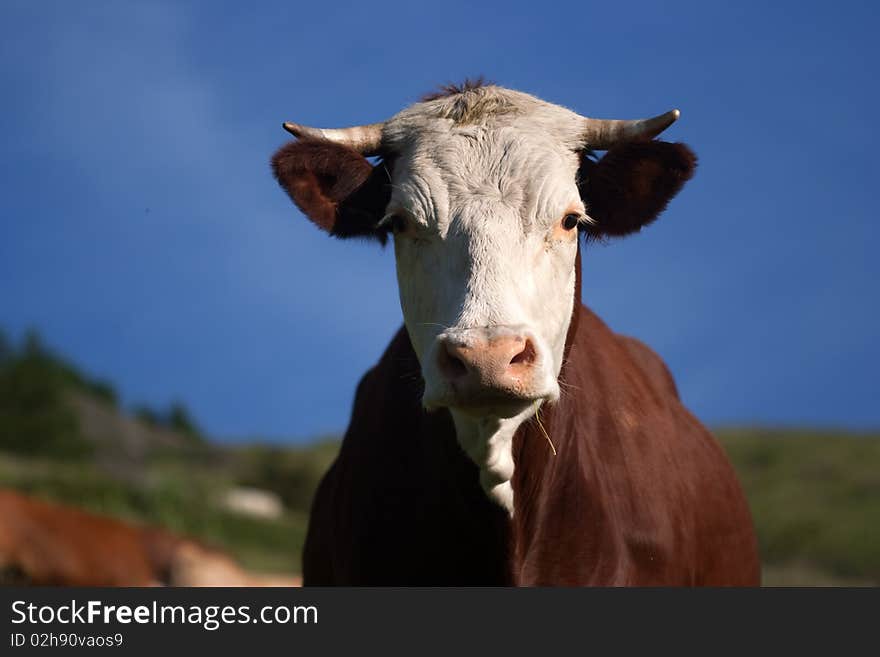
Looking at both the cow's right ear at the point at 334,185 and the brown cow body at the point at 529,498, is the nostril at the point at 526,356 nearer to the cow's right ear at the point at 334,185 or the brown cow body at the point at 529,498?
the brown cow body at the point at 529,498

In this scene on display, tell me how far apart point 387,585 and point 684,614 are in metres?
1.43

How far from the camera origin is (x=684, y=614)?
5367mm

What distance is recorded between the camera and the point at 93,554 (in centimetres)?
2009

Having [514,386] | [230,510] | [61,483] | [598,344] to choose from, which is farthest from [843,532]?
[514,386]

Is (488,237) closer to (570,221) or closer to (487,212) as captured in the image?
(487,212)

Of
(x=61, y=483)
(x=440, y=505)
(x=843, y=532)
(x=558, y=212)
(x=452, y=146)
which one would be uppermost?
(x=61, y=483)

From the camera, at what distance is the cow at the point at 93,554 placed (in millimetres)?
19047

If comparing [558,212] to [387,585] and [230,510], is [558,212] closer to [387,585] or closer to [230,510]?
[387,585]

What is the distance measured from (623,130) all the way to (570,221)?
2.43ft

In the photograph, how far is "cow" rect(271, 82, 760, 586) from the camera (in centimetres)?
480

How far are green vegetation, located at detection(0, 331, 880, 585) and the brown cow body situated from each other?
13732mm

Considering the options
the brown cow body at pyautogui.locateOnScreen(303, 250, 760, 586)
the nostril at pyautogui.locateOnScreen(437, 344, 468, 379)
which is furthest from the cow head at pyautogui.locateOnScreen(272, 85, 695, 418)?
the brown cow body at pyautogui.locateOnScreen(303, 250, 760, 586)

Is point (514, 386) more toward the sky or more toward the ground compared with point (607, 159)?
more toward the ground

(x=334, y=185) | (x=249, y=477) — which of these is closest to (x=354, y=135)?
(x=334, y=185)
